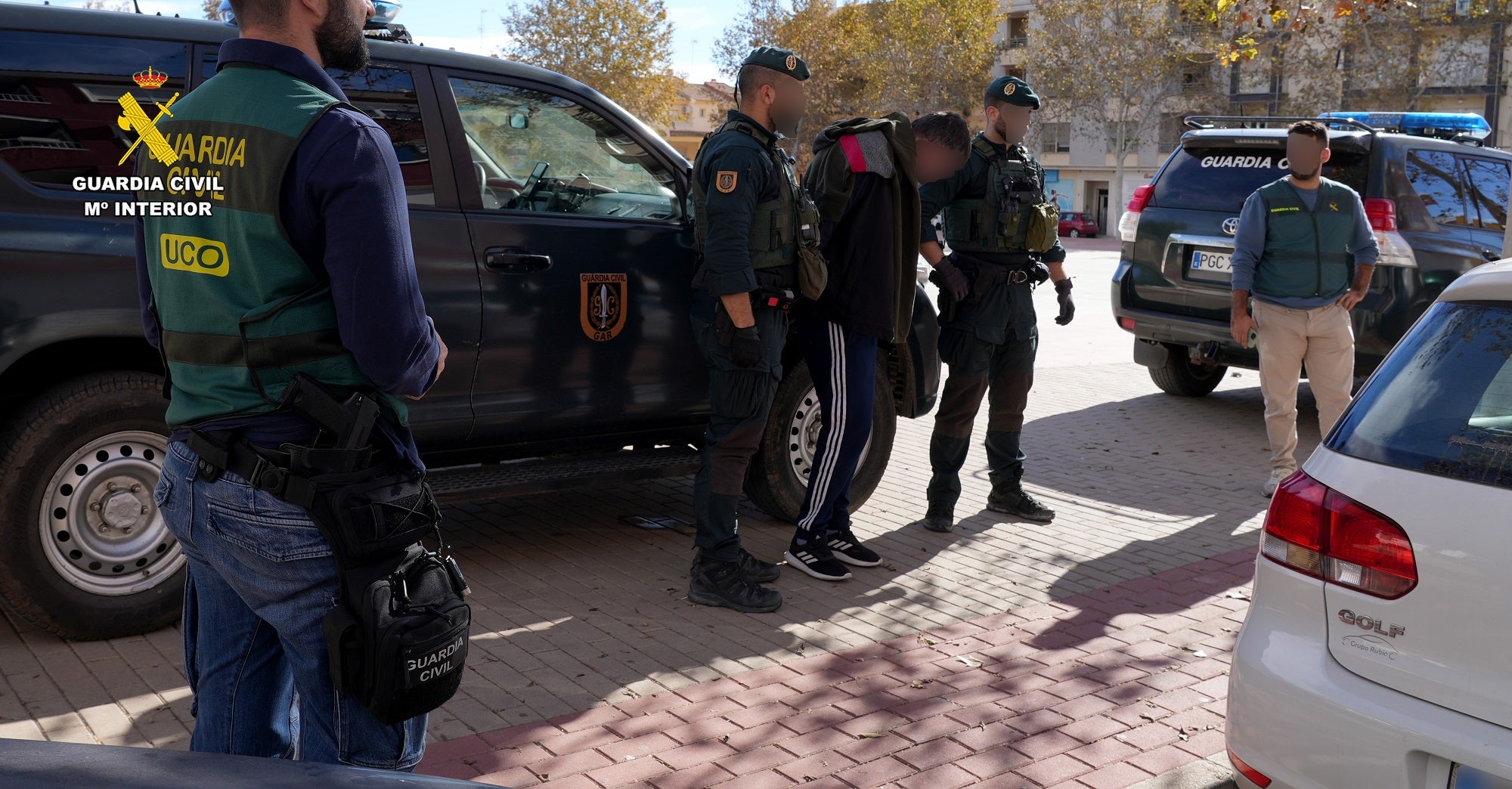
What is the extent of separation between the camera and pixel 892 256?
17.3 ft

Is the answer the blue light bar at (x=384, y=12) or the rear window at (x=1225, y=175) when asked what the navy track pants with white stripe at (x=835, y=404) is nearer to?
the blue light bar at (x=384, y=12)

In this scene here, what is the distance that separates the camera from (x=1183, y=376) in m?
10.2

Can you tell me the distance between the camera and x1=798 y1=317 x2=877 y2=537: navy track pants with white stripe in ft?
→ 17.6

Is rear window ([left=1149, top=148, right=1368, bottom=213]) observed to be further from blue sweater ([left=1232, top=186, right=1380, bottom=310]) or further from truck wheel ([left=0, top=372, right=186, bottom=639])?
truck wheel ([left=0, top=372, right=186, bottom=639])

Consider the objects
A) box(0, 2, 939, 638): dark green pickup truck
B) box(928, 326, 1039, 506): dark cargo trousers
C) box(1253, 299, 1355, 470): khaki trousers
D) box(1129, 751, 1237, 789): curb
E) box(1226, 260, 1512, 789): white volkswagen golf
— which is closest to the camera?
box(1226, 260, 1512, 789): white volkswagen golf

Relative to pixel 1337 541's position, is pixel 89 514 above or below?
below

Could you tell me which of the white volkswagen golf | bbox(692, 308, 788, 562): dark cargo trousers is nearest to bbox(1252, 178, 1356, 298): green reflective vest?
bbox(692, 308, 788, 562): dark cargo trousers

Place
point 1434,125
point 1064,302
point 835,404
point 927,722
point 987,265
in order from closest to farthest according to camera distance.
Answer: point 927,722, point 835,404, point 987,265, point 1064,302, point 1434,125

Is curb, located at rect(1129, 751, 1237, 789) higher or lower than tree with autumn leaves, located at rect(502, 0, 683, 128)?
lower

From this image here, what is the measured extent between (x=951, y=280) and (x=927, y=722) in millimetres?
2484

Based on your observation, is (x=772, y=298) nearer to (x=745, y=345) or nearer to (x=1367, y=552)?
(x=745, y=345)

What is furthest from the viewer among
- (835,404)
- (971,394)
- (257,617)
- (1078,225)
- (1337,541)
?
(1078,225)

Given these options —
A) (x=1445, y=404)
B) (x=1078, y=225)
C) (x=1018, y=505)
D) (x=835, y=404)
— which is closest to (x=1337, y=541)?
(x=1445, y=404)

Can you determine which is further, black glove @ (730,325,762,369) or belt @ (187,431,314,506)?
black glove @ (730,325,762,369)
